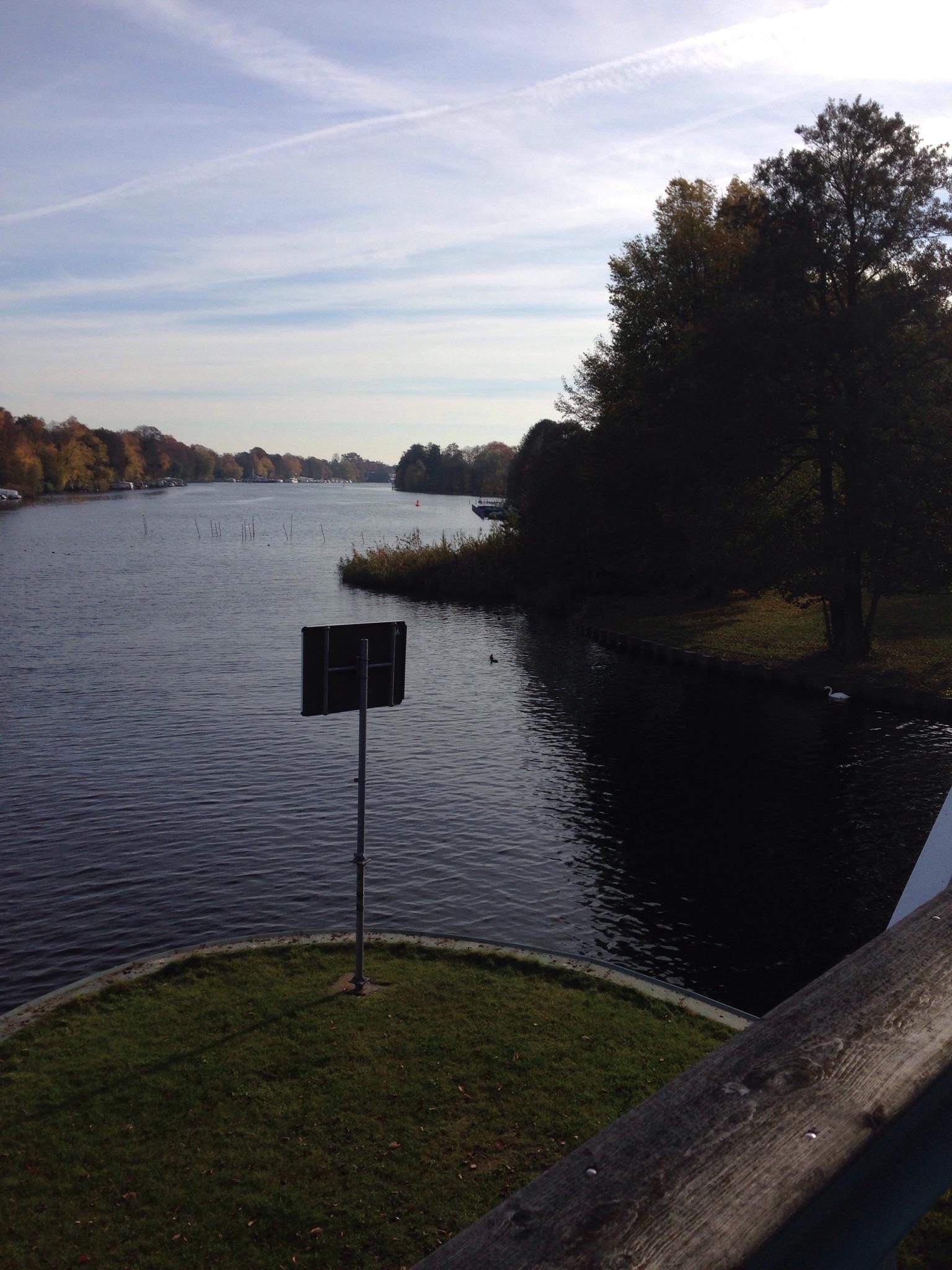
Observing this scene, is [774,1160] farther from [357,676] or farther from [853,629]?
[853,629]

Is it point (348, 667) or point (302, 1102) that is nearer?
point (302, 1102)

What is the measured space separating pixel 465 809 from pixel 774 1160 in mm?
21994

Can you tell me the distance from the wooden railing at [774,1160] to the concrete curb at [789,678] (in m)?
32.2

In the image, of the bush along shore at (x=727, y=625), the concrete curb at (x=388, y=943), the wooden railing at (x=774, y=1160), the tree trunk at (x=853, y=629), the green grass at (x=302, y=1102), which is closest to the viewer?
the wooden railing at (x=774, y=1160)

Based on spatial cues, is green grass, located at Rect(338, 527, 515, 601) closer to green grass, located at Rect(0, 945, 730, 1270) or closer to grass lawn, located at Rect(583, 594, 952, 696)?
grass lawn, located at Rect(583, 594, 952, 696)

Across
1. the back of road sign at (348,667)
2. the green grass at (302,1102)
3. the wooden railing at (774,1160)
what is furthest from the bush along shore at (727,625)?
the wooden railing at (774,1160)

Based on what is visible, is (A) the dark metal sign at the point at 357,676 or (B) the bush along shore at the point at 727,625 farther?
(B) the bush along shore at the point at 727,625

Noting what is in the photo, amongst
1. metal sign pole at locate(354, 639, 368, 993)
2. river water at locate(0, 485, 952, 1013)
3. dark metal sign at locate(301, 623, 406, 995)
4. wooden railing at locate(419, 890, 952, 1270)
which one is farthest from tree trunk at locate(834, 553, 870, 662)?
wooden railing at locate(419, 890, 952, 1270)

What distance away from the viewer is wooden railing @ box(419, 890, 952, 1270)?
136 centimetres

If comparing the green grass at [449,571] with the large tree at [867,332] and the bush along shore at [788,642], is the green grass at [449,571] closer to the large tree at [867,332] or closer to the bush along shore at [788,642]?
the bush along shore at [788,642]

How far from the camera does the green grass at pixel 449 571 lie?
6656cm

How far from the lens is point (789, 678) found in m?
37.0

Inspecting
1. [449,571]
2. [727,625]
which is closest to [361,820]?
[727,625]

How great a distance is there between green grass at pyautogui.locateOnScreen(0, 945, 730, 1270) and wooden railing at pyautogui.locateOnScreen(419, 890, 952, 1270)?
6.55 metres
